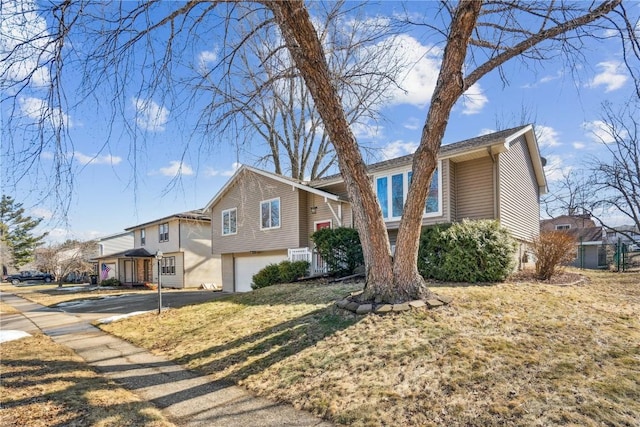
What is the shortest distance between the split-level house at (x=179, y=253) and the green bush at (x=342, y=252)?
47.2 ft

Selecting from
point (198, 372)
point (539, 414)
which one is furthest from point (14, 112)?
point (539, 414)

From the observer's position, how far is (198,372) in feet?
19.0

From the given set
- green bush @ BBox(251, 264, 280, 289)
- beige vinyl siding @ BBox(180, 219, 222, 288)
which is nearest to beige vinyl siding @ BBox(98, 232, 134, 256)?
beige vinyl siding @ BBox(180, 219, 222, 288)

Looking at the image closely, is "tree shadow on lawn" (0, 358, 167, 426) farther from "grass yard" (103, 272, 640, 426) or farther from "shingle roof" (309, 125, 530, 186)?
"shingle roof" (309, 125, 530, 186)

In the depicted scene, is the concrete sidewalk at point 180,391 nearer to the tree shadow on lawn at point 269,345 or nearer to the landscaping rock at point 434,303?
the tree shadow on lawn at point 269,345

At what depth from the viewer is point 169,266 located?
2825 cm

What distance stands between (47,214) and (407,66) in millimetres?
6461

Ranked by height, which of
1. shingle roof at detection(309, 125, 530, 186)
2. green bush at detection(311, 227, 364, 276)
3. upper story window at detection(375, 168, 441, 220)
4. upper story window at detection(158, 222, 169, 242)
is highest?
shingle roof at detection(309, 125, 530, 186)

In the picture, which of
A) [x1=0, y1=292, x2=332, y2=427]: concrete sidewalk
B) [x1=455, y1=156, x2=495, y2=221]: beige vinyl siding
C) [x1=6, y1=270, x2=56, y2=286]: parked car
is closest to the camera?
[x1=0, y1=292, x2=332, y2=427]: concrete sidewalk

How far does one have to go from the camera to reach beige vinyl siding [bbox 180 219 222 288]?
26672 millimetres

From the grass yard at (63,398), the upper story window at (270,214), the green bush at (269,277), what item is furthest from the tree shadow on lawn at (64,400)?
the upper story window at (270,214)

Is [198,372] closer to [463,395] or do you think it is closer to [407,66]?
[463,395]

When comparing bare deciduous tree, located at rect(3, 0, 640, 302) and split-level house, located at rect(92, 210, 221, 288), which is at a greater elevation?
bare deciduous tree, located at rect(3, 0, 640, 302)

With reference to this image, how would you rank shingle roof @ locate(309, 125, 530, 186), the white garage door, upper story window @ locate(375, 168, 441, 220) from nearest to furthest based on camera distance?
shingle roof @ locate(309, 125, 530, 186) < upper story window @ locate(375, 168, 441, 220) < the white garage door
